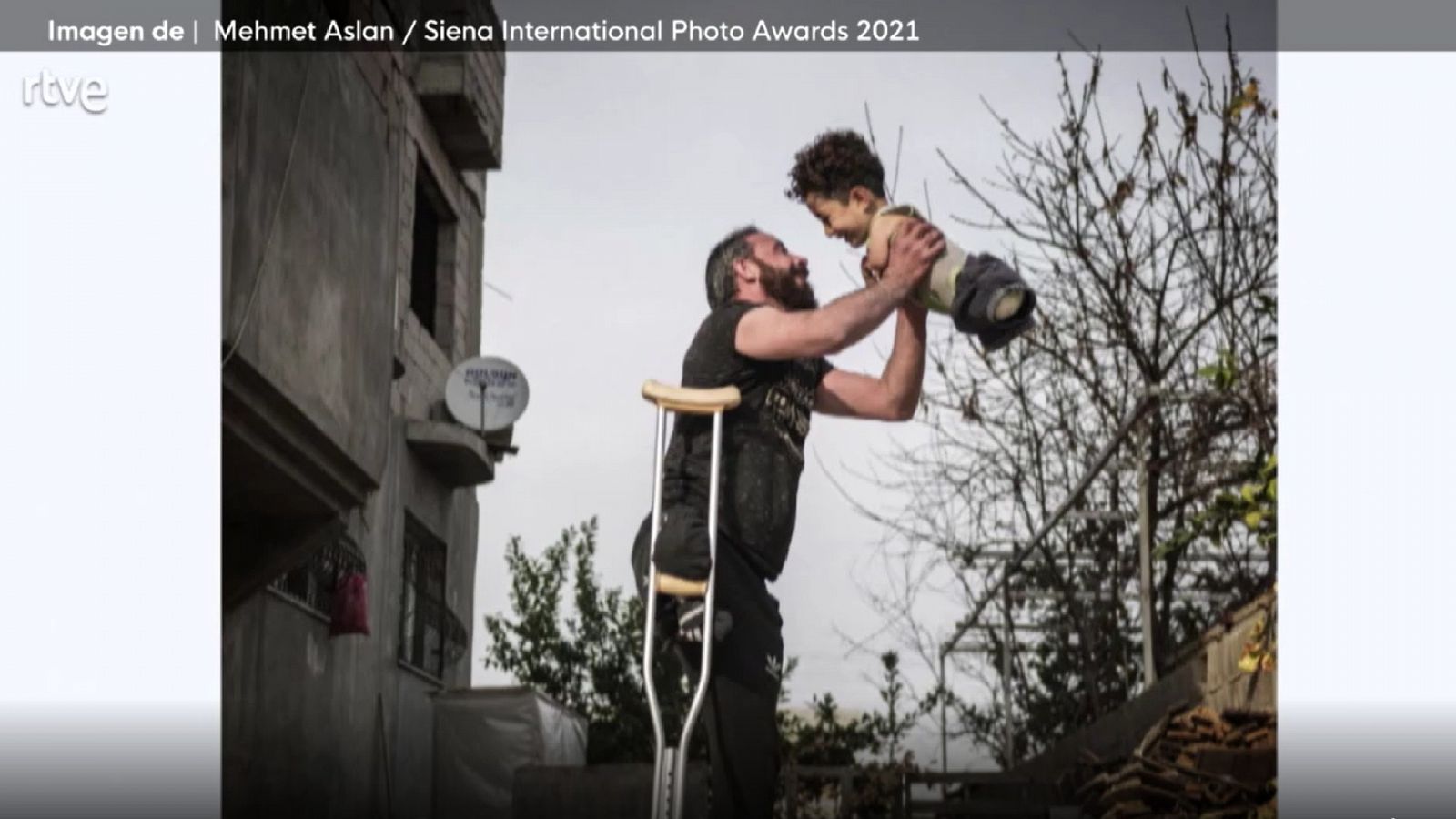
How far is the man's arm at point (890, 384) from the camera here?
16.9 ft

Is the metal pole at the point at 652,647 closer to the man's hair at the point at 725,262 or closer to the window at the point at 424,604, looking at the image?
the man's hair at the point at 725,262

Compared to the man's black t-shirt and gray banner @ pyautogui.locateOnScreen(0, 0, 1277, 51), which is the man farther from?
gray banner @ pyautogui.locateOnScreen(0, 0, 1277, 51)

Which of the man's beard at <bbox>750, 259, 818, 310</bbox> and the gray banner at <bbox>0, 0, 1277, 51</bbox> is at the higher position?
the gray banner at <bbox>0, 0, 1277, 51</bbox>

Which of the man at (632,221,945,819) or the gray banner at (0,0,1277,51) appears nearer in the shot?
the man at (632,221,945,819)

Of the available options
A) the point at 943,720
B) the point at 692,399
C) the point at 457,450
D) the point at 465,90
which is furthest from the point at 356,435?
the point at 943,720

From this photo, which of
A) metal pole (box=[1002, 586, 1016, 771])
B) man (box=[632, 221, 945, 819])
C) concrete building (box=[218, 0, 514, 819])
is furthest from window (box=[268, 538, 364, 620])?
metal pole (box=[1002, 586, 1016, 771])

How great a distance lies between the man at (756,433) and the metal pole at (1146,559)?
46.5 inches

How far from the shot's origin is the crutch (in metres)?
4.45

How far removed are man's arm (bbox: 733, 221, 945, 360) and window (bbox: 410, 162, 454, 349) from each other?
1.35m

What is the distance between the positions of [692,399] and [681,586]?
42cm

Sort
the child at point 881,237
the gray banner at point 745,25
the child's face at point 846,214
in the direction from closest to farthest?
the gray banner at point 745,25 → the child at point 881,237 → the child's face at point 846,214

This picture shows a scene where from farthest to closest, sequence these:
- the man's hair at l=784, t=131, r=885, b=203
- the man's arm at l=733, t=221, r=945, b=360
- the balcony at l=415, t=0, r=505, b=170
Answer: the balcony at l=415, t=0, r=505, b=170 < the man's hair at l=784, t=131, r=885, b=203 < the man's arm at l=733, t=221, r=945, b=360

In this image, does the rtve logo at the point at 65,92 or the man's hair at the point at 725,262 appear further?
the man's hair at the point at 725,262

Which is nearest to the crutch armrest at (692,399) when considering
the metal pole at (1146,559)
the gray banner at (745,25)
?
the gray banner at (745,25)
